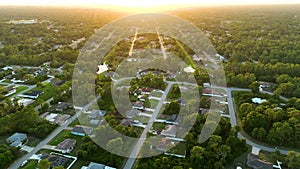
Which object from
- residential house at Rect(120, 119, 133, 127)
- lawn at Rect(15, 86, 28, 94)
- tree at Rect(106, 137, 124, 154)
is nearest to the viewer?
tree at Rect(106, 137, 124, 154)

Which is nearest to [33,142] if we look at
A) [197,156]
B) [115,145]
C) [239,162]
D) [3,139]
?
[3,139]

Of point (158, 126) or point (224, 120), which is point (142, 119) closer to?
point (158, 126)

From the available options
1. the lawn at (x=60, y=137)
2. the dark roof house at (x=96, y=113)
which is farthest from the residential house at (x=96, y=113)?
the lawn at (x=60, y=137)

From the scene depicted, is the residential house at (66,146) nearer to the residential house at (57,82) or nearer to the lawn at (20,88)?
the residential house at (57,82)

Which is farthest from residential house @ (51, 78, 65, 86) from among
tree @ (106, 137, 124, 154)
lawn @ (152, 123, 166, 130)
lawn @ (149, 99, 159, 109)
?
tree @ (106, 137, 124, 154)

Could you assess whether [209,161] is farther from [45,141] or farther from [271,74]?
[271,74]

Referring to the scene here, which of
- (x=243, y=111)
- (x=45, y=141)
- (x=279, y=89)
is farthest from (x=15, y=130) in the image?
(x=279, y=89)

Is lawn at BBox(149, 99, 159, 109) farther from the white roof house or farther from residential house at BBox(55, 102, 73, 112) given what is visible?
the white roof house
